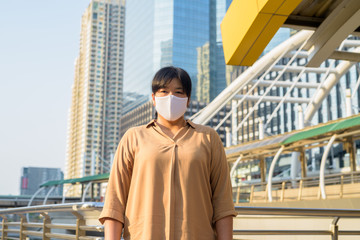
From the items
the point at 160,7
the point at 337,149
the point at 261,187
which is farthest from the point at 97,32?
the point at 261,187

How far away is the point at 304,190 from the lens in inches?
666

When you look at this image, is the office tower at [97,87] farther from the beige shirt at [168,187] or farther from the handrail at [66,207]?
the beige shirt at [168,187]

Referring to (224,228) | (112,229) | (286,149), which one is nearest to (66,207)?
(112,229)

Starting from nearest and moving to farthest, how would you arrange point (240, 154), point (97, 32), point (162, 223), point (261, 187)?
point (162, 223) → point (261, 187) → point (240, 154) → point (97, 32)

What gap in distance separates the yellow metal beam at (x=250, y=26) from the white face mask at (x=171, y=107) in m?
2.40

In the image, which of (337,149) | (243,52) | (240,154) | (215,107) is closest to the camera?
(243,52)

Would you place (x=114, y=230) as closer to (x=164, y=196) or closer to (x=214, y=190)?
(x=164, y=196)

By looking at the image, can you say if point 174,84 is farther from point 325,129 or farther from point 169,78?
point 325,129

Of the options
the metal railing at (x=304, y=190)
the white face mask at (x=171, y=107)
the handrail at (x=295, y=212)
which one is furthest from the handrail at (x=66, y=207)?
the metal railing at (x=304, y=190)

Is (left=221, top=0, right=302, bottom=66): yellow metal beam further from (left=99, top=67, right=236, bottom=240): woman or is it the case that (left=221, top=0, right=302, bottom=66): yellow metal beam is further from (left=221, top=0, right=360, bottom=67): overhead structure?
(left=99, top=67, right=236, bottom=240): woman

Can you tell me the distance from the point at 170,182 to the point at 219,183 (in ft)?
1.01

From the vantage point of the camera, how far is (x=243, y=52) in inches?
231

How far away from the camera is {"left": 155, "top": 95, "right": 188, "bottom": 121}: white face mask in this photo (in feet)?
9.20

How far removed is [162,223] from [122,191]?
0.31 meters
